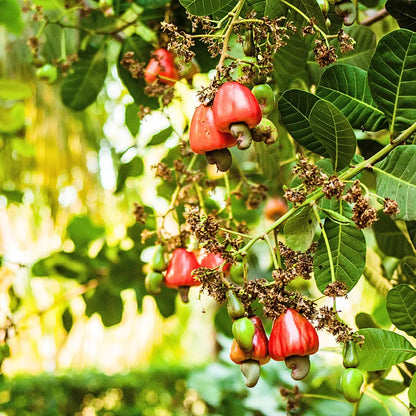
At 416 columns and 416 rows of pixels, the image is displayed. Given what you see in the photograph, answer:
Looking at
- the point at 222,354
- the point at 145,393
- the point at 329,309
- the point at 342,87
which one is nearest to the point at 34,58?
the point at 342,87

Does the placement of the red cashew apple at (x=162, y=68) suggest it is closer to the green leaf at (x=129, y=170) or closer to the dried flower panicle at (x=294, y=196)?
the green leaf at (x=129, y=170)

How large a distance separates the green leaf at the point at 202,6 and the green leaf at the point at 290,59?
0.55 feet

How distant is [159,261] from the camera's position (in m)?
0.77

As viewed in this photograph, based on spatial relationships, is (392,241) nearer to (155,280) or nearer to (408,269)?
(408,269)

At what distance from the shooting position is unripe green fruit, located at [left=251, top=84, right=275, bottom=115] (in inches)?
22.6

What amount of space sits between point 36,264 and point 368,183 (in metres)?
0.75

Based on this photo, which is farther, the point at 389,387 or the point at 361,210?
the point at 389,387

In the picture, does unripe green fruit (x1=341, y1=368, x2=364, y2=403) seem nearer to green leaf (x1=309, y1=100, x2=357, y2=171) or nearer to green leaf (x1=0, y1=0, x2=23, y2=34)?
green leaf (x1=309, y1=100, x2=357, y2=171)

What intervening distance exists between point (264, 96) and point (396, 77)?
130 mm

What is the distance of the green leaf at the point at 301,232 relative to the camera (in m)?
0.57

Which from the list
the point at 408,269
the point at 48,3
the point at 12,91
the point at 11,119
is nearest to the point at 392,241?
the point at 408,269

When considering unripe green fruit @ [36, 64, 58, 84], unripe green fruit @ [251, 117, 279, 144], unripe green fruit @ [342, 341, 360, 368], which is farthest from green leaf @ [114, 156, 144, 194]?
unripe green fruit @ [342, 341, 360, 368]

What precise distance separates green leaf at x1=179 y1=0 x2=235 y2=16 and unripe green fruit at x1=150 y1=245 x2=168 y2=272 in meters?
0.32

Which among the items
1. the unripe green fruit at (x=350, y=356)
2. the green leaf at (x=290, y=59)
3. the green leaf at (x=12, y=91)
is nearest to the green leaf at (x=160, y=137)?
the green leaf at (x=290, y=59)
